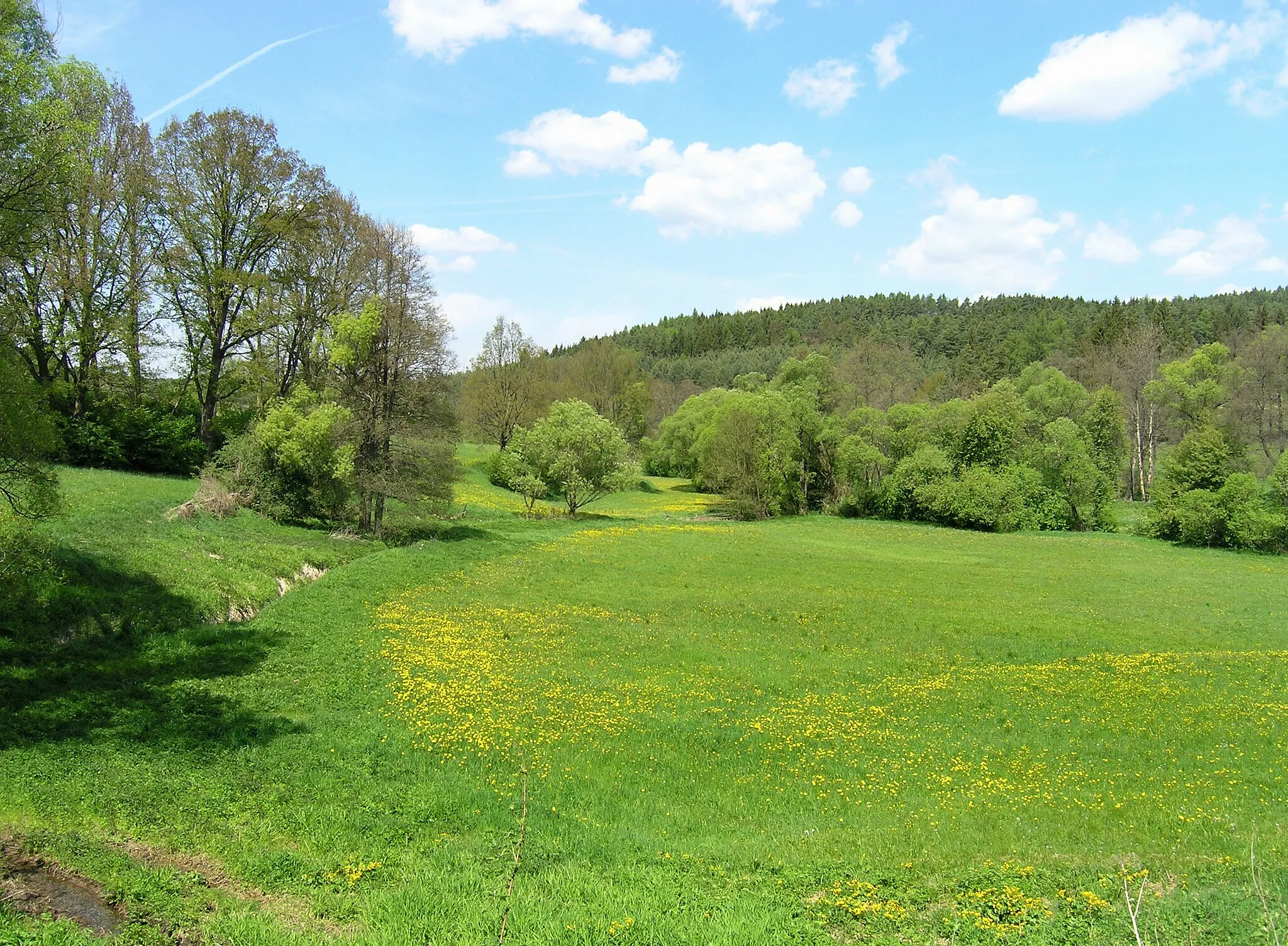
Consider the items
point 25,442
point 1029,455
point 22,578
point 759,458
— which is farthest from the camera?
point 759,458

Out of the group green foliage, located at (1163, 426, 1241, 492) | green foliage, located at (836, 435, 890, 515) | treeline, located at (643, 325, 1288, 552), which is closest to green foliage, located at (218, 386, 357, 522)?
treeline, located at (643, 325, 1288, 552)

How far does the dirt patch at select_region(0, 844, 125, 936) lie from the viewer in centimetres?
763

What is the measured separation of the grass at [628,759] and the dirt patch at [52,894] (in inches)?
9.5

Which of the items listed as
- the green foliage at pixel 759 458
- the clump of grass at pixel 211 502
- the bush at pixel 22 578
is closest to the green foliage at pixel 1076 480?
the green foliage at pixel 759 458

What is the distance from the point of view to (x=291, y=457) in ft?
110

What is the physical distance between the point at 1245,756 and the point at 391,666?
800 inches

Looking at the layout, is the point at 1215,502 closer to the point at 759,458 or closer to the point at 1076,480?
the point at 1076,480

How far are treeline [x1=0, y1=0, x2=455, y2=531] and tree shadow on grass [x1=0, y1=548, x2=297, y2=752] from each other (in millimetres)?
13840

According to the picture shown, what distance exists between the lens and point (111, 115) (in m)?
38.8

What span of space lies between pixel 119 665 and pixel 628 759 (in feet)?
38.0

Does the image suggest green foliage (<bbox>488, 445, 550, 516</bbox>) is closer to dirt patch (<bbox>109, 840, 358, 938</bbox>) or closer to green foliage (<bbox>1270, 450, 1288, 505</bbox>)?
dirt patch (<bbox>109, 840, 358, 938</bbox>)

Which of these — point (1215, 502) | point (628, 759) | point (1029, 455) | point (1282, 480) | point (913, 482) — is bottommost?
point (628, 759)

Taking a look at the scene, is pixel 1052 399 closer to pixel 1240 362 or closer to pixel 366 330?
pixel 1240 362

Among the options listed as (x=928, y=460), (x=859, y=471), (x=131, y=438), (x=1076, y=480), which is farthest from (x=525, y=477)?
(x=1076, y=480)
